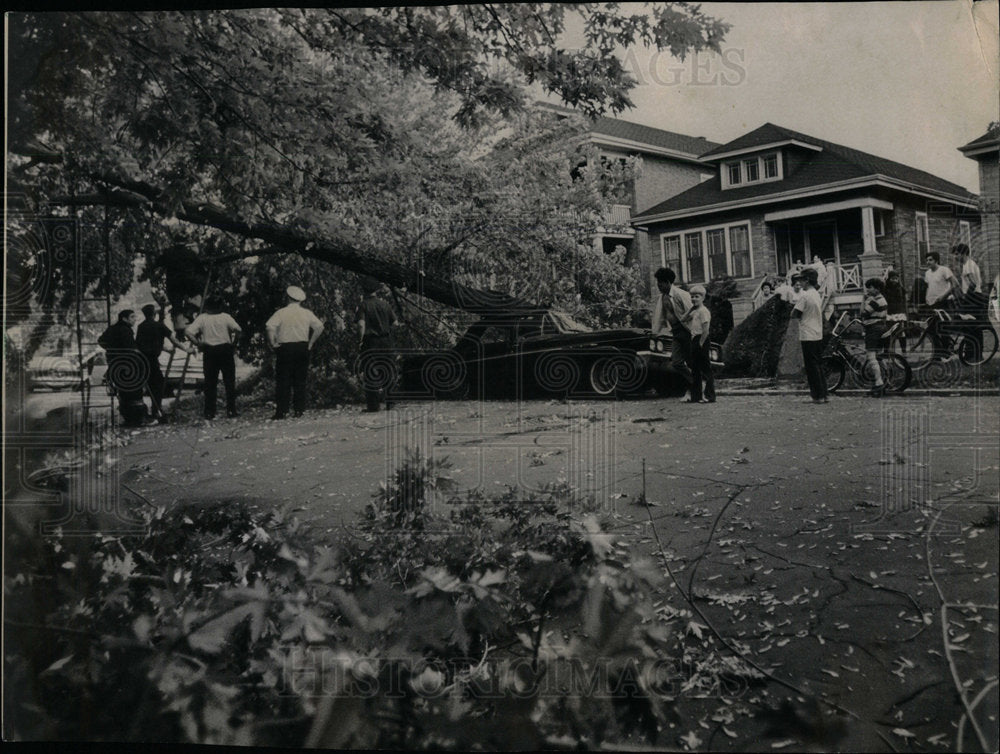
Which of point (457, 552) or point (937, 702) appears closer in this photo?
point (937, 702)

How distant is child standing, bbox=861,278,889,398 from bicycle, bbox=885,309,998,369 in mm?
61

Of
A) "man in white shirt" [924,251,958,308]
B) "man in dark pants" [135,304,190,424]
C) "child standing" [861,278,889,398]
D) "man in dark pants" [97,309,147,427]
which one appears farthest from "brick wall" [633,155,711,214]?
"man in dark pants" [97,309,147,427]

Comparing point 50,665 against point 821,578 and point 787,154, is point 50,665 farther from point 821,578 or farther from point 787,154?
point 787,154

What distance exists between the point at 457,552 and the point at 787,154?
217cm

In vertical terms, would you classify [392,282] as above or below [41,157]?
below

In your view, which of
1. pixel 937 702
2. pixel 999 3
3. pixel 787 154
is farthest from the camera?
pixel 787 154

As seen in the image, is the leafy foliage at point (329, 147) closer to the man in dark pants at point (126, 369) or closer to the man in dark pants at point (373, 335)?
the man in dark pants at point (373, 335)

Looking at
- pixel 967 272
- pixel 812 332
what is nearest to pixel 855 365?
pixel 812 332

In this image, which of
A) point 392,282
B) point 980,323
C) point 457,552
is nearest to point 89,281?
point 392,282

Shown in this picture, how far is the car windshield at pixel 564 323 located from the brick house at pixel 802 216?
1.41ft

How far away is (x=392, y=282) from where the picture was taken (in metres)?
3.65

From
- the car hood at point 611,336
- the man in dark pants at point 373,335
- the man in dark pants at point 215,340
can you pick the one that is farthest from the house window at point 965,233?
the man in dark pants at point 215,340

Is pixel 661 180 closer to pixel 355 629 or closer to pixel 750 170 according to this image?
pixel 750 170

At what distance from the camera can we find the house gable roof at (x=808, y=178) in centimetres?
334
